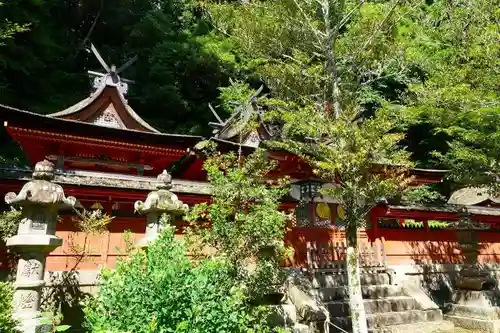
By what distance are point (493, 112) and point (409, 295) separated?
265 inches

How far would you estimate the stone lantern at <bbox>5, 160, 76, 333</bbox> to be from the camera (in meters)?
6.22

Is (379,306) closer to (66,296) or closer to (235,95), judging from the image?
(66,296)

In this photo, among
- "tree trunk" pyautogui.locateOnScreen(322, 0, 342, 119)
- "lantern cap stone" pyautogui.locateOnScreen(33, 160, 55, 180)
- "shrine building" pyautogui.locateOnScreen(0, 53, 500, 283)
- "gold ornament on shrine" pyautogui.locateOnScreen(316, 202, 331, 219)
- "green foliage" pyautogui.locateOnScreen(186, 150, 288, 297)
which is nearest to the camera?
"lantern cap stone" pyautogui.locateOnScreen(33, 160, 55, 180)

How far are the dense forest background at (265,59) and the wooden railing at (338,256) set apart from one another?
4427 mm

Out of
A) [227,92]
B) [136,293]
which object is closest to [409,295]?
[136,293]

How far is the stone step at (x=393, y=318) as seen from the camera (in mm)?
10746

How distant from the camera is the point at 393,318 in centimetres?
1141

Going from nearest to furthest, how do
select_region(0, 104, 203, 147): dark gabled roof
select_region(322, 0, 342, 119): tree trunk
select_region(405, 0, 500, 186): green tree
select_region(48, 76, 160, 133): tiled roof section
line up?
select_region(322, 0, 342, 119): tree trunk
select_region(405, 0, 500, 186): green tree
select_region(0, 104, 203, 147): dark gabled roof
select_region(48, 76, 160, 133): tiled roof section

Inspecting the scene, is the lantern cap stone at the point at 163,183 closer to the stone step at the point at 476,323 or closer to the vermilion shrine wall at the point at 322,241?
the vermilion shrine wall at the point at 322,241

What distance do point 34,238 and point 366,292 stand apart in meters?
10.1

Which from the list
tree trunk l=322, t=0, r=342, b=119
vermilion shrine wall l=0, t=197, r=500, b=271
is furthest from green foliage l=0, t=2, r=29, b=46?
tree trunk l=322, t=0, r=342, b=119

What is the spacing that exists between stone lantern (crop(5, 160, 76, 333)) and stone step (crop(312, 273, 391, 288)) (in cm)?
779

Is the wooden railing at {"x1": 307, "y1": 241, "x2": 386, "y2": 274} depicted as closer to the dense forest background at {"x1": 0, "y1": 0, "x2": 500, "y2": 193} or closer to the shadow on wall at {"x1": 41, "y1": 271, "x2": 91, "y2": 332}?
the dense forest background at {"x1": 0, "y1": 0, "x2": 500, "y2": 193}


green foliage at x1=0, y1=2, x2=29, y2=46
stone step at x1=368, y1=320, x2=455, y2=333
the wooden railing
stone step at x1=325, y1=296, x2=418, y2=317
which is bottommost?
stone step at x1=368, y1=320, x2=455, y2=333
